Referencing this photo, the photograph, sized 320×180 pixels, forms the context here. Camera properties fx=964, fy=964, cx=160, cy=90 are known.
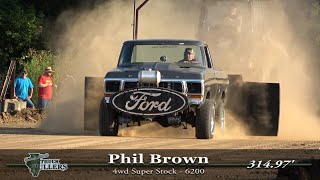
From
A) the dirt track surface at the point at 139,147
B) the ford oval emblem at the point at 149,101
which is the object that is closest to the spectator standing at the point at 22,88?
the dirt track surface at the point at 139,147

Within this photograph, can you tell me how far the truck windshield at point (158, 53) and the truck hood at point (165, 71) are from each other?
0.56m

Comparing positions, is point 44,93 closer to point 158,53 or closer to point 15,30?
point 158,53

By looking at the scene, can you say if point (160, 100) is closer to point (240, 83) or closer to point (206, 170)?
point (240, 83)

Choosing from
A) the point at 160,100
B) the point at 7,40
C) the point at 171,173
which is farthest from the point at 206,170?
the point at 7,40

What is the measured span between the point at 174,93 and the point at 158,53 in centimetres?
187

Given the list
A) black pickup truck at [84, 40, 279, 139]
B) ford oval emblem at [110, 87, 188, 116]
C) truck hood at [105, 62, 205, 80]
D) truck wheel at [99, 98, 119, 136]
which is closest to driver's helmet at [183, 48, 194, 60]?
black pickup truck at [84, 40, 279, 139]

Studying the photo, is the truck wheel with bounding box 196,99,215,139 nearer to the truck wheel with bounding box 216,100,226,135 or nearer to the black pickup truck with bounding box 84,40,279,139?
the black pickup truck with bounding box 84,40,279,139

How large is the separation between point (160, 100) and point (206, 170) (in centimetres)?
502

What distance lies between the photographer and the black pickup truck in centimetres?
1578

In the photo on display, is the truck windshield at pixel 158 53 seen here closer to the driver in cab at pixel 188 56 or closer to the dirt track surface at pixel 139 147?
the driver in cab at pixel 188 56

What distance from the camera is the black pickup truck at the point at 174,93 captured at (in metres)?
15.8

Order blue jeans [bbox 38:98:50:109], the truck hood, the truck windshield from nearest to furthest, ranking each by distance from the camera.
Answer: the truck hood < the truck windshield < blue jeans [bbox 38:98:50:109]

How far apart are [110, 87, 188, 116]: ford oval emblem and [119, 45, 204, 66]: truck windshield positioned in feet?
4.95

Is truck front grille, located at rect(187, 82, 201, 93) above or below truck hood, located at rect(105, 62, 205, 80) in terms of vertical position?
below
